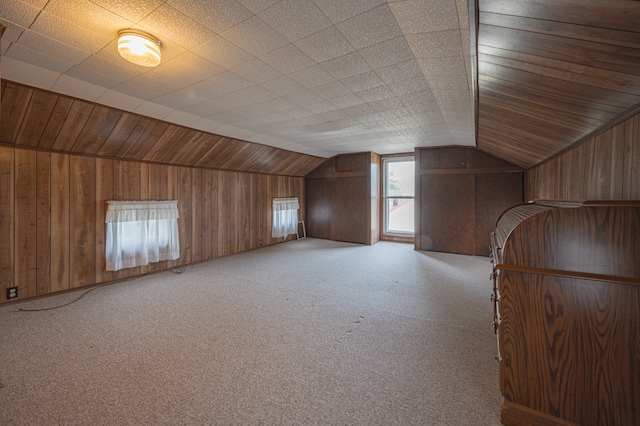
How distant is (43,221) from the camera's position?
10.5ft

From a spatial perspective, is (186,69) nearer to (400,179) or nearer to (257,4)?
(257,4)

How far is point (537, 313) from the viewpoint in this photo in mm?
1395

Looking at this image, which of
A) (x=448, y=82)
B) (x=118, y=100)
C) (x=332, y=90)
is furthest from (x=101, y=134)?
(x=448, y=82)

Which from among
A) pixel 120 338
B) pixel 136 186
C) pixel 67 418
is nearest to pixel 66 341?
pixel 120 338

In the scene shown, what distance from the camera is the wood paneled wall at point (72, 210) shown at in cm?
299

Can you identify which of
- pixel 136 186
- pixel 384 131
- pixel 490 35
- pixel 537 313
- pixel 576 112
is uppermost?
pixel 384 131

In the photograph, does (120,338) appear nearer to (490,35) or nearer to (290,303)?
(290,303)

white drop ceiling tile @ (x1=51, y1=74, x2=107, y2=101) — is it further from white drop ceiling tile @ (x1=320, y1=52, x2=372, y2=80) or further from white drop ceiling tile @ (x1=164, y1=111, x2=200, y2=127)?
white drop ceiling tile @ (x1=320, y1=52, x2=372, y2=80)

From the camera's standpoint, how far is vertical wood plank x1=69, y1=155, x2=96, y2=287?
345 centimetres

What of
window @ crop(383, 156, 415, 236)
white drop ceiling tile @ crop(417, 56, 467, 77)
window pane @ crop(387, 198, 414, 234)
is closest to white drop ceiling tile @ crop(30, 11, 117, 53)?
white drop ceiling tile @ crop(417, 56, 467, 77)

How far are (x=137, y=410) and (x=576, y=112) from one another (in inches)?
138

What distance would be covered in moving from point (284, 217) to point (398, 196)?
9.67ft

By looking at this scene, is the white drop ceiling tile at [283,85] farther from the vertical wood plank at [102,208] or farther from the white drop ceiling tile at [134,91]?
the vertical wood plank at [102,208]

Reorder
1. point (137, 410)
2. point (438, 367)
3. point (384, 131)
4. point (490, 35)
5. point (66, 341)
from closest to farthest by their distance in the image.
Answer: point (490, 35), point (137, 410), point (438, 367), point (66, 341), point (384, 131)
